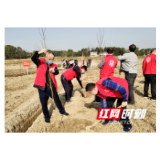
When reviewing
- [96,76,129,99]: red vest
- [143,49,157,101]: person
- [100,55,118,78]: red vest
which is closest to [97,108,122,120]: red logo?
[96,76,129,99]: red vest

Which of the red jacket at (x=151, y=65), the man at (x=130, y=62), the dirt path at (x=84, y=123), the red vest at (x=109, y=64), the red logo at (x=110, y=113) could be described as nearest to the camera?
the red logo at (x=110, y=113)

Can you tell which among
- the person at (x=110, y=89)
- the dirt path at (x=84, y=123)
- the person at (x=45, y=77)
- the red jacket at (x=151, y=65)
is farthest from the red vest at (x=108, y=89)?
the red jacket at (x=151, y=65)

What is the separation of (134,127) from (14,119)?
119 inches

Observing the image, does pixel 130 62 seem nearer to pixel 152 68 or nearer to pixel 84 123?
pixel 152 68

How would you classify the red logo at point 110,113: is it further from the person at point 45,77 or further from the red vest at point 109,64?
the person at point 45,77

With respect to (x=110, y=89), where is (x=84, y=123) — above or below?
below

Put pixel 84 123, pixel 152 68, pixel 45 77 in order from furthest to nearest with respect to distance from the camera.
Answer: pixel 152 68 < pixel 84 123 < pixel 45 77

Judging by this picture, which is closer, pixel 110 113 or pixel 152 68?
pixel 110 113

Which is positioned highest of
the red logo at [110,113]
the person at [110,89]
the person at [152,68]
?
the person at [152,68]

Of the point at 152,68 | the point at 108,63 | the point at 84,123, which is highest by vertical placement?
the point at 108,63

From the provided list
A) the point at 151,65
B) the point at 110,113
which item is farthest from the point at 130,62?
the point at 110,113

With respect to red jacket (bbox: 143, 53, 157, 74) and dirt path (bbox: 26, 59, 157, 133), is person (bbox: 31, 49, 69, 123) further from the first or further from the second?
red jacket (bbox: 143, 53, 157, 74)

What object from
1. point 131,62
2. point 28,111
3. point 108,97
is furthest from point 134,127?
point 28,111

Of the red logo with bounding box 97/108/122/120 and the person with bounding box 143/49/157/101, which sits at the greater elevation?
the person with bounding box 143/49/157/101
